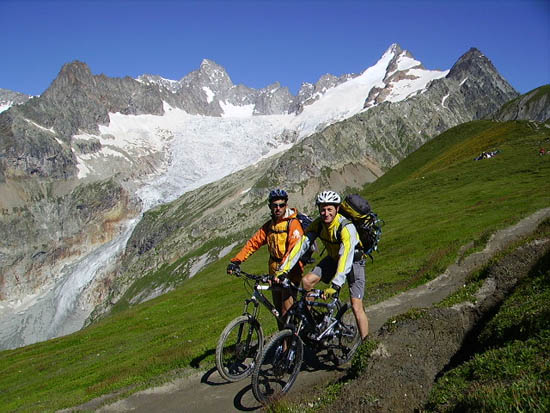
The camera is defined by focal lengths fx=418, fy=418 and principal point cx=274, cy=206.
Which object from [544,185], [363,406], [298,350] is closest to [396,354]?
[363,406]

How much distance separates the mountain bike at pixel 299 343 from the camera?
959cm

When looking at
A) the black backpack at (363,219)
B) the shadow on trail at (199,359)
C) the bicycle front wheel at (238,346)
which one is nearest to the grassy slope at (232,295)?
the shadow on trail at (199,359)

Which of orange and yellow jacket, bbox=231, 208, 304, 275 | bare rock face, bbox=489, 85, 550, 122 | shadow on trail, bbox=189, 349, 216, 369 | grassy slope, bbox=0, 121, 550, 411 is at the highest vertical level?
bare rock face, bbox=489, 85, 550, 122

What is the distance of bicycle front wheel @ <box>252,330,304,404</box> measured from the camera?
9430mm

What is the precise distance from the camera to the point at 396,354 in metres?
9.08

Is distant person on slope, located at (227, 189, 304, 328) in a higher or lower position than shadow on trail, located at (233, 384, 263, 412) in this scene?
higher

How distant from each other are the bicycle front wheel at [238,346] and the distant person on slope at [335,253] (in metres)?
1.96

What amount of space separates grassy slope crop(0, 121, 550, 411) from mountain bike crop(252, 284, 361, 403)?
4.30 metres

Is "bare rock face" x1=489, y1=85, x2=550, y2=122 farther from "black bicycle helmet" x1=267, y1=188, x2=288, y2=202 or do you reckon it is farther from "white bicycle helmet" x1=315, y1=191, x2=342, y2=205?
"white bicycle helmet" x1=315, y1=191, x2=342, y2=205

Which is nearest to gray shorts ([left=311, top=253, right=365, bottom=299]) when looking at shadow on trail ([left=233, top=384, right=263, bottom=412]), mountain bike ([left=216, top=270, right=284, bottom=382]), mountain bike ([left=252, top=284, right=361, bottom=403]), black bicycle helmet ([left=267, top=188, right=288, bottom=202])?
mountain bike ([left=252, top=284, right=361, bottom=403])

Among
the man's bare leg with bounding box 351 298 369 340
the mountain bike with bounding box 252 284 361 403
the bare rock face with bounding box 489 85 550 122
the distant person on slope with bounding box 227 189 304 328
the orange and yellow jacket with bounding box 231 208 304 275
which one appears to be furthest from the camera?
the bare rock face with bounding box 489 85 550 122

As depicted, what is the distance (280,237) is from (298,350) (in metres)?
3.26

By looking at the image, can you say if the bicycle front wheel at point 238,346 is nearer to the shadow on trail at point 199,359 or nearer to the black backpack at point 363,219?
the shadow on trail at point 199,359

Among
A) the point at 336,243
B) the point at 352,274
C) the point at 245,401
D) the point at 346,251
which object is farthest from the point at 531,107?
the point at 245,401
